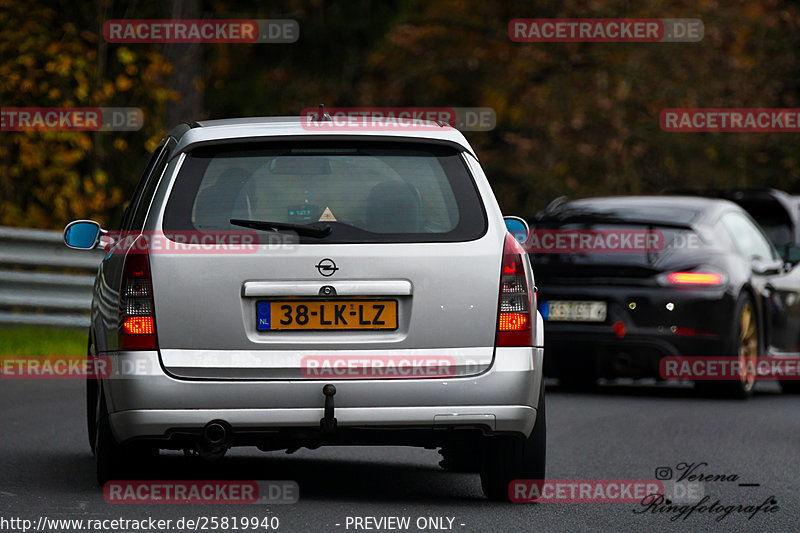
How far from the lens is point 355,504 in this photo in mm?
7383

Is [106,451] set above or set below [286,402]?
below

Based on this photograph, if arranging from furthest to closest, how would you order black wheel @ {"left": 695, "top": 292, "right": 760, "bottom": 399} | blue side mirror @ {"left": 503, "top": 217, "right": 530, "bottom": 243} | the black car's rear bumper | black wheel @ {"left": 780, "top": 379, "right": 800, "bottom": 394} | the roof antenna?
Result: black wheel @ {"left": 780, "top": 379, "right": 800, "bottom": 394} < black wheel @ {"left": 695, "top": 292, "right": 760, "bottom": 399} < the black car's rear bumper < blue side mirror @ {"left": 503, "top": 217, "right": 530, "bottom": 243} < the roof antenna

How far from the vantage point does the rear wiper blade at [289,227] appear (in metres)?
7.02

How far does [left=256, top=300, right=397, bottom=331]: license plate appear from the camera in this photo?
22.8ft

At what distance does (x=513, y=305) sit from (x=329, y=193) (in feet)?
2.93

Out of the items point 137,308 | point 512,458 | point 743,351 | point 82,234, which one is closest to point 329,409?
point 137,308

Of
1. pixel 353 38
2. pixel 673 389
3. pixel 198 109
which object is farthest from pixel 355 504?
pixel 353 38

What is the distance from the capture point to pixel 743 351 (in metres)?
13.6

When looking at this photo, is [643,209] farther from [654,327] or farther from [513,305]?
[513,305]

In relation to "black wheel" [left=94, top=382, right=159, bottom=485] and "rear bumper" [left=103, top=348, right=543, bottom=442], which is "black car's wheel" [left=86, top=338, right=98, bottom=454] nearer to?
"black wheel" [left=94, top=382, right=159, bottom=485]

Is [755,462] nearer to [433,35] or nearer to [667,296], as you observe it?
[667,296]

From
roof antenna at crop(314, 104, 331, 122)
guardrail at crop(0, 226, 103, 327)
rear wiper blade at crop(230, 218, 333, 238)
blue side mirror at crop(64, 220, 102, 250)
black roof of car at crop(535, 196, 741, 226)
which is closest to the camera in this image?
rear wiper blade at crop(230, 218, 333, 238)

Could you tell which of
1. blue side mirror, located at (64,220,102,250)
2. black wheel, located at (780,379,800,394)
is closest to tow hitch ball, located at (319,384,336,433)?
blue side mirror, located at (64,220,102,250)

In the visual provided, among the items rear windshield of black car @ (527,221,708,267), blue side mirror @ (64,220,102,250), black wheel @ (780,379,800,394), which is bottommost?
black wheel @ (780,379,800,394)
